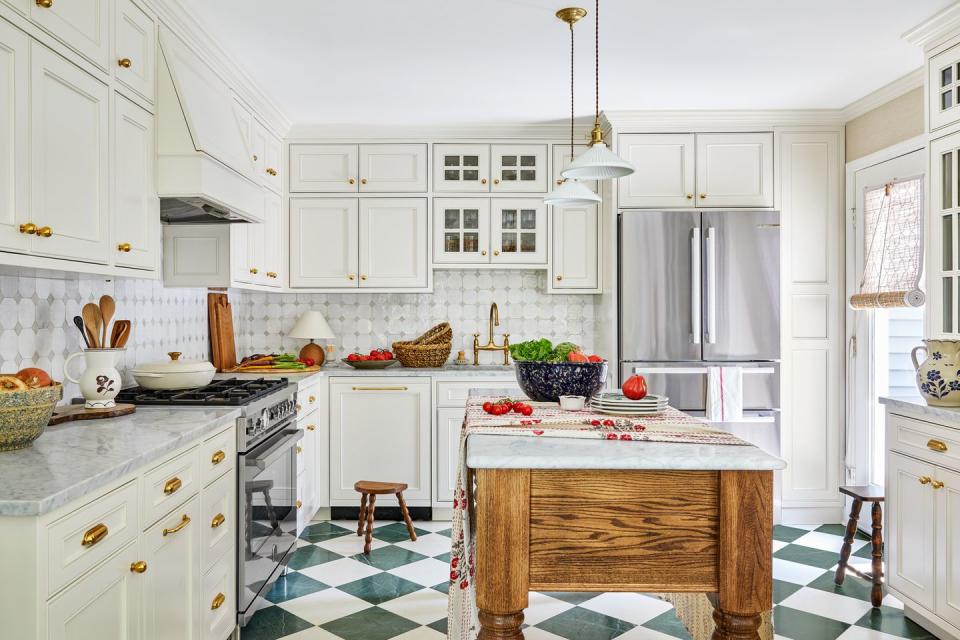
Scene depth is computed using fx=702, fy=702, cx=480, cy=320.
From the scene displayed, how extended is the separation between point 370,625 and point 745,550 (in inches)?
69.7

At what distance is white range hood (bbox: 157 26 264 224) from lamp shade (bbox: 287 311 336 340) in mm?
1466

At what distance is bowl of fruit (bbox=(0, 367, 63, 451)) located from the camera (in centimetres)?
178

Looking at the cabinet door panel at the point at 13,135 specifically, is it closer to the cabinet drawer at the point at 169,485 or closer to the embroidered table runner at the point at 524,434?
the cabinet drawer at the point at 169,485

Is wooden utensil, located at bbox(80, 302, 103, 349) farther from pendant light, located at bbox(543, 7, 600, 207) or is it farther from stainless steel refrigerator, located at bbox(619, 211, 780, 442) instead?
stainless steel refrigerator, located at bbox(619, 211, 780, 442)

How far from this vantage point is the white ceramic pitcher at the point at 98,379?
2461mm

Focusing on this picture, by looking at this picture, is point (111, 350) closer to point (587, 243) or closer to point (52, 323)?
point (52, 323)

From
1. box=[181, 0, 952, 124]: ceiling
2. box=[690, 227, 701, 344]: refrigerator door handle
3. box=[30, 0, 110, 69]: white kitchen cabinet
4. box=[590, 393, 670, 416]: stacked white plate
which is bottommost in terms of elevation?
box=[590, 393, 670, 416]: stacked white plate

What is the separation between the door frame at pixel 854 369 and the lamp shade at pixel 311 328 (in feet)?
10.9

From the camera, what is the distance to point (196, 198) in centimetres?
282

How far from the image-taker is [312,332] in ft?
15.6

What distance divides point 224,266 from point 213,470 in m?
1.35

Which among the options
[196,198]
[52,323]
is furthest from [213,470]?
[196,198]

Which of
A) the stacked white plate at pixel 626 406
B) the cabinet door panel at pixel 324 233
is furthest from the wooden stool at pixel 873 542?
the cabinet door panel at pixel 324 233

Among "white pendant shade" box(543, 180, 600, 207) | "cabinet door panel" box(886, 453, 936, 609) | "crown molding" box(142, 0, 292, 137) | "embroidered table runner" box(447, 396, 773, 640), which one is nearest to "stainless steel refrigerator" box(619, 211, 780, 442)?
"cabinet door panel" box(886, 453, 936, 609)
